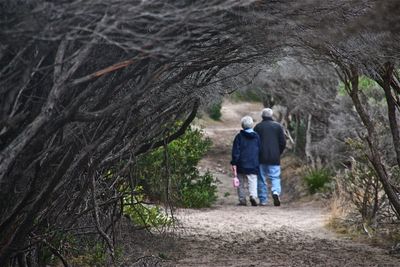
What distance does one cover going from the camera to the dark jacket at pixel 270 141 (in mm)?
16422

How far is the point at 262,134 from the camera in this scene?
16500 mm

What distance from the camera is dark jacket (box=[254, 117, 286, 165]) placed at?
16.4 meters

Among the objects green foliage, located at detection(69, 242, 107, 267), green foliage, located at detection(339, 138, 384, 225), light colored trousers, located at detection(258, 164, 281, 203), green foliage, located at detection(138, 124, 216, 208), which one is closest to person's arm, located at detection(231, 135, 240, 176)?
green foliage, located at detection(138, 124, 216, 208)

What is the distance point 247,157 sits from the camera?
16.0 meters

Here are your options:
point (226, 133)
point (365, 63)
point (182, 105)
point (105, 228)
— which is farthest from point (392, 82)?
point (226, 133)

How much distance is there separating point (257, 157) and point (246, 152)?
0.26 meters

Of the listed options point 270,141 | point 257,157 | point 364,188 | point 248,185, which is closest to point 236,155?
point 257,157

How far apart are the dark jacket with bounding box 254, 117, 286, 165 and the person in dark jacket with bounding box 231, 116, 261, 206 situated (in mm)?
205

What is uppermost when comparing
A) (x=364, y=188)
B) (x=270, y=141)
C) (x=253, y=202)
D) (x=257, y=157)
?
(x=270, y=141)

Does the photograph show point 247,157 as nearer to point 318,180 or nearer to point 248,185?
point 248,185

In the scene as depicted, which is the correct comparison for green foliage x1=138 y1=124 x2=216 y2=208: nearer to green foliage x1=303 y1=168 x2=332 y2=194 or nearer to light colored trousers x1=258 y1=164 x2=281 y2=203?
light colored trousers x1=258 y1=164 x2=281 y2=203

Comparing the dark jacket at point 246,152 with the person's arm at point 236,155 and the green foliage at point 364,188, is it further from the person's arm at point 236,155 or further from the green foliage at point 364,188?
the green foliage at point 364,188

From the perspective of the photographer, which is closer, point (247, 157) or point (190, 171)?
point (190, 171)

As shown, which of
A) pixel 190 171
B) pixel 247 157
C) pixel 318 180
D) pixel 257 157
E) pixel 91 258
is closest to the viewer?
pixel 91 258
